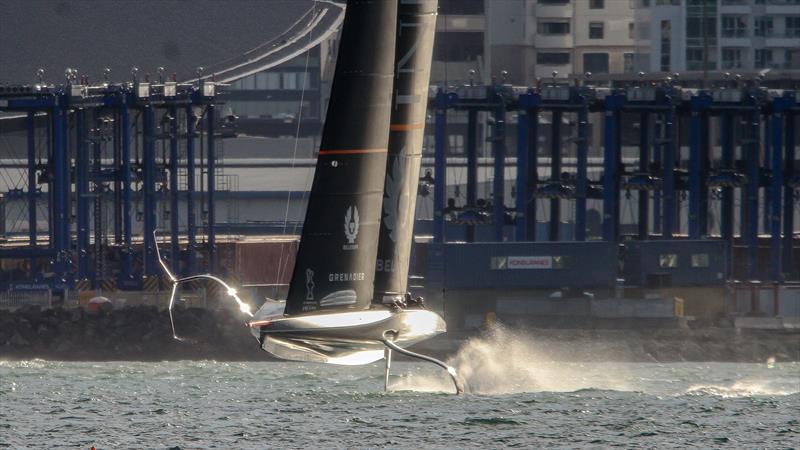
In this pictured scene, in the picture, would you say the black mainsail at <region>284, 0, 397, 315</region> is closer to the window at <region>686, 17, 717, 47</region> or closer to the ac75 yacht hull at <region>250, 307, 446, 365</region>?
the ac75 yacht hull at <region>250, 307, 446, 365</region>

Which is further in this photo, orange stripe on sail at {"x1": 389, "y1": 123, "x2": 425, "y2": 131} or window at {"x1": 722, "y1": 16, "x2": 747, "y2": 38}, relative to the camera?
window at {"x1": 722, "y1": 16, "x2": 747, "y2": 38}

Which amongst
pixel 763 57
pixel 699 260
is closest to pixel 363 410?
pixel 699 260

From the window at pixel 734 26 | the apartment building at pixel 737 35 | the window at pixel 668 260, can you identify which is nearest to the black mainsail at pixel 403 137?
A: the window at pixel 668 260

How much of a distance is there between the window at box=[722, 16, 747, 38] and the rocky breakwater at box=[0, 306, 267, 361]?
5172 centimetres

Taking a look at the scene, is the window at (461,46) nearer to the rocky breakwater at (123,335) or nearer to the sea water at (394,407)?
the rocky breakwater at (123,335)

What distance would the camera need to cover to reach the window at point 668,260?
235 ft

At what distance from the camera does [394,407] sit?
4466 centimetres

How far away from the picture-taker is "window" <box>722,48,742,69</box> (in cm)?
10912

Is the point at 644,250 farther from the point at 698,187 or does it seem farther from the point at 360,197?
the point at 360,197

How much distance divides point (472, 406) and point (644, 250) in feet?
92.3

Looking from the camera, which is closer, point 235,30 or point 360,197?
point 360,197

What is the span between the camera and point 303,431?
1602 inches

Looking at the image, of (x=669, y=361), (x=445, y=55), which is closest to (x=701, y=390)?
(x=669, y=361)

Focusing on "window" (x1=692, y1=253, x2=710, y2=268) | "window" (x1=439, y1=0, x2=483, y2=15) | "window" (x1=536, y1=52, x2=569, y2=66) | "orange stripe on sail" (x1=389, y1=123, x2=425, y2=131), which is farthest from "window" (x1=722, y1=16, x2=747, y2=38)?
"orange stripe on sail" (x1=389, y1=123, x2=425, y2=131)
